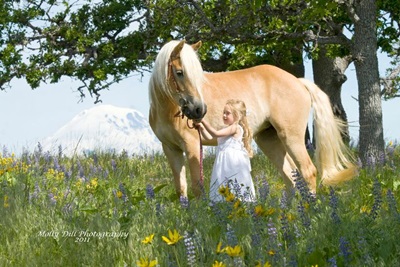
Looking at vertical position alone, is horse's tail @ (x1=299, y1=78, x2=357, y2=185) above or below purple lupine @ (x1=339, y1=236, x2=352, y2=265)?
above

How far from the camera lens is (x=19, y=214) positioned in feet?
18.5

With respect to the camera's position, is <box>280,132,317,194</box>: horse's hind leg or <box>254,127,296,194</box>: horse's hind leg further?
<box>254,127,296,194</box>: horse's hind leg

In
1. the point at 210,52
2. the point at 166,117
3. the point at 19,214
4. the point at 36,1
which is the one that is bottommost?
the point at 19,214

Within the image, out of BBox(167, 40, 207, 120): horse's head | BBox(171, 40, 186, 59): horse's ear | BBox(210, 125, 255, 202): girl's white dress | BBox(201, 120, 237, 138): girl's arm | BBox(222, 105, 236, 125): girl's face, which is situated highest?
BBox(171, 40, 186, 59): horse's ear

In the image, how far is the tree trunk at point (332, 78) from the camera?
17.8 m

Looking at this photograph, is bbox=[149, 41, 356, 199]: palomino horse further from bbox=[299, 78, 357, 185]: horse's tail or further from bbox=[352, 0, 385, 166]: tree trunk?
bbox=[352, 0, 385, 166]: tree trunk

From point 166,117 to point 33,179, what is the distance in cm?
189

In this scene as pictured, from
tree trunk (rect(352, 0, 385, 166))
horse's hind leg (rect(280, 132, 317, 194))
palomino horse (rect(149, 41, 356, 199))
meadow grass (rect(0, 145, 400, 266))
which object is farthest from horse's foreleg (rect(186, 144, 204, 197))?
tree trunk (rect(352, 0, 385, 166))

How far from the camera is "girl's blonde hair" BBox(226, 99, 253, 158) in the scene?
25.8 feet

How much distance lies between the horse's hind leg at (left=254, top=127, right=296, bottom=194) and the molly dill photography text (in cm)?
→ 439

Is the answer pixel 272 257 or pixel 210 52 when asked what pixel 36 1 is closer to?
pixel 210 52

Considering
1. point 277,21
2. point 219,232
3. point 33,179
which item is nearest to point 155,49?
point 277,21

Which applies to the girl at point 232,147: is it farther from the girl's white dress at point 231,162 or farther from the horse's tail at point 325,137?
the horse's tail at point 325,137

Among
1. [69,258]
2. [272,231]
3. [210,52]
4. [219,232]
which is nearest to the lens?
[272,231]
